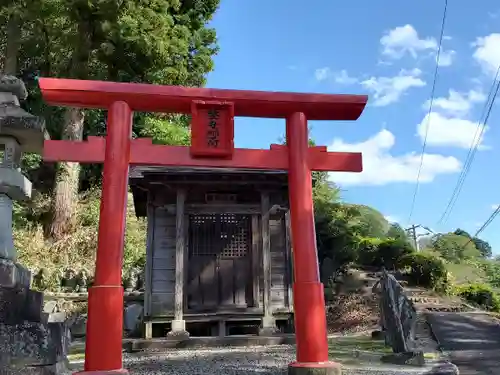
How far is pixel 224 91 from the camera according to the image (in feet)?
20.3

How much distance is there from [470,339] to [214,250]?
5882 mm

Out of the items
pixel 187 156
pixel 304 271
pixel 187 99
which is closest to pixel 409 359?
pixel 304 271

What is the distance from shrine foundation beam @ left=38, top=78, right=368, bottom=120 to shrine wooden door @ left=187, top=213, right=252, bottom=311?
16.6 ft

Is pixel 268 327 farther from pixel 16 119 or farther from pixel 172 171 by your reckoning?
pixel 16 119

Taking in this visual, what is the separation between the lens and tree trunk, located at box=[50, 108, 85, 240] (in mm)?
15906

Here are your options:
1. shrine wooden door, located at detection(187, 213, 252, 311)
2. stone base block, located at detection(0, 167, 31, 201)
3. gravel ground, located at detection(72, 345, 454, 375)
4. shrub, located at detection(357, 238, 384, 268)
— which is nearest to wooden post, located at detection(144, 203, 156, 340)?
shrine wooden door, located at detection(187, 213, 252, 311)

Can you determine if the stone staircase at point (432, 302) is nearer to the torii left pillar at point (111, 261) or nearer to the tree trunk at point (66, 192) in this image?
the torii left pillar at point (111, 261)

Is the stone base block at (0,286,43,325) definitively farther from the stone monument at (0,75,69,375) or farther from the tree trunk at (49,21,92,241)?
the tree trunk at (49,21,92,241)

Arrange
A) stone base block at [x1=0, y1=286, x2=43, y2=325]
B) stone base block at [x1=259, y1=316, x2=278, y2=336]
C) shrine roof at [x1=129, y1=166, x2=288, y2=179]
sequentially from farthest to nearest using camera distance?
stone base block at [x1=259, y1=316, x2=278, y2=336] → shrine roof at [x1=129, y1=166, x2=288, y2=179] → stone base block at [x1=0, y1=286, x2=43, y2=325]

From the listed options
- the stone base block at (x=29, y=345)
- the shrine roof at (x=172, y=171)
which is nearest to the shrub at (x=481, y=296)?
the shrine roof at (x=172, y=171)

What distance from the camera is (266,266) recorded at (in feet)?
34.5

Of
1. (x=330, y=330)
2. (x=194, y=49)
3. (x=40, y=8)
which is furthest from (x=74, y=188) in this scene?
(x=330, y=330)

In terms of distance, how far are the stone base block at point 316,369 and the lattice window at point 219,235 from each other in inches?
225

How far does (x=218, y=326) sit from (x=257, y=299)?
113cm
